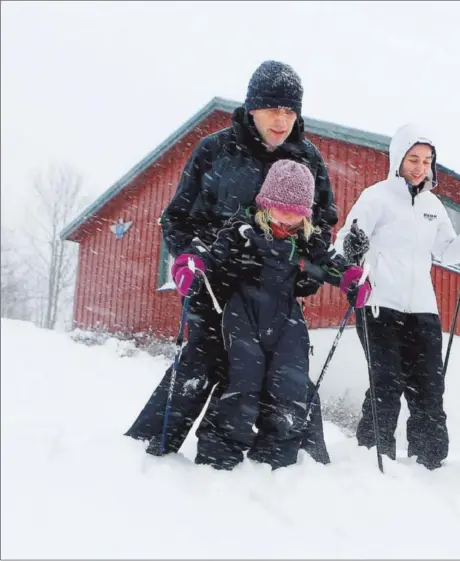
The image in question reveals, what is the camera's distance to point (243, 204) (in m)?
3.00

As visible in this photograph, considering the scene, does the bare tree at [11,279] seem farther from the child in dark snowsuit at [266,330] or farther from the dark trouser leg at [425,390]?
the child in dark snowsuit at [266,330]

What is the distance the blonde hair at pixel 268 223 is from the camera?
2.87m

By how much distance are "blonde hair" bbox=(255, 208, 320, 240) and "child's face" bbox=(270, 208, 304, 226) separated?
23mm

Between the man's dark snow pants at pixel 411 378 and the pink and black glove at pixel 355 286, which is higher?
the pink and black glove at pixel 355 286

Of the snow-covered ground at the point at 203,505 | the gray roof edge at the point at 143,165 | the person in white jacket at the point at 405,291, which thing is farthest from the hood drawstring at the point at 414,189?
the gray roof edge at the point at 143,165

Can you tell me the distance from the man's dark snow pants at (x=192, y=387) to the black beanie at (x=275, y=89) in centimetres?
101

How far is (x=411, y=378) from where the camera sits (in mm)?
3609

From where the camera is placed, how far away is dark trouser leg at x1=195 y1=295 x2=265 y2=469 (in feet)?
8.73

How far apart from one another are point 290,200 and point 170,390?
101cm

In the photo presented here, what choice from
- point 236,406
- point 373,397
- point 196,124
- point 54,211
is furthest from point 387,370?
point 54,211

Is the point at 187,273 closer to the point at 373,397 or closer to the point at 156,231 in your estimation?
the point at 373,397

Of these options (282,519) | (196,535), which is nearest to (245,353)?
(282,519)

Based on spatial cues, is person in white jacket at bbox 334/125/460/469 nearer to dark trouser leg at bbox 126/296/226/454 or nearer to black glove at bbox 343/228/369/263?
black glove at bbox 343/228/369/263

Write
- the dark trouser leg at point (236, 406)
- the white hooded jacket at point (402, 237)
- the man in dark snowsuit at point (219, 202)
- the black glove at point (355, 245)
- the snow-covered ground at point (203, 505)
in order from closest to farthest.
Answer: the snow-covered ground at point (203, 505), the dark trouser leg at point (236, 406), the man in dark snowsuit at point (219, 202), the black glove at point (355, 245), the white hooded jacket at point (402, 237)
